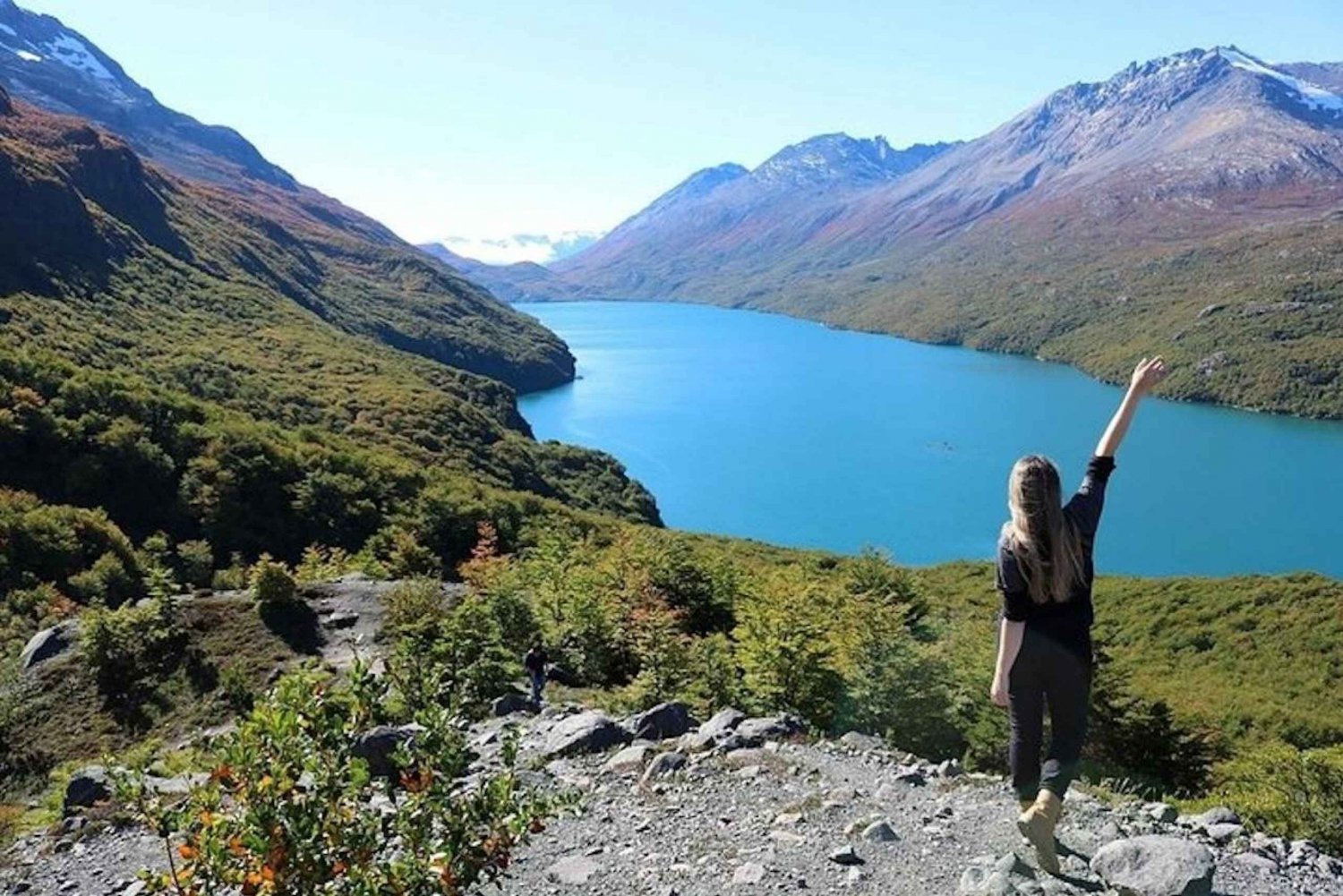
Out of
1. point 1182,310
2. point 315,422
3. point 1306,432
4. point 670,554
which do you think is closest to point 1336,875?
point 670,554

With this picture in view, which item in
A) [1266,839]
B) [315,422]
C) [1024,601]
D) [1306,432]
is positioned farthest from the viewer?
[1306,432]

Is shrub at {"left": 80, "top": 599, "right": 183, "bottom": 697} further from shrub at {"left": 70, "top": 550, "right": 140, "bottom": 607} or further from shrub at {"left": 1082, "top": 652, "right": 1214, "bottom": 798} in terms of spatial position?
shrub at {"left": 1082, "top": 652, "right": 1214, "bottom": 798}

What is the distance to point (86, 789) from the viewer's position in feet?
33.5

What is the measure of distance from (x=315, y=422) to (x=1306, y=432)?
120 metres

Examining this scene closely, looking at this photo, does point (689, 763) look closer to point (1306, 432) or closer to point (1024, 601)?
point (1024, 601)

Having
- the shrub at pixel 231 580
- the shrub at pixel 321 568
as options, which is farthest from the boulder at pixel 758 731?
the shrub at pixel 231 580

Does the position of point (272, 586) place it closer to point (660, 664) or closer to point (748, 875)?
point (660, 664)

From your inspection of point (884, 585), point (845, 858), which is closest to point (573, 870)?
point (845, 858)

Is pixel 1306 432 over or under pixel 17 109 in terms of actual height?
under

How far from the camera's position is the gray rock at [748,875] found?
649 cm

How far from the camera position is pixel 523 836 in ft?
13.9

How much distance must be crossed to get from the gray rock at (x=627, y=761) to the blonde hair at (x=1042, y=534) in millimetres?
5710

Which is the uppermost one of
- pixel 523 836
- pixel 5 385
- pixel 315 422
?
pixel 523 836

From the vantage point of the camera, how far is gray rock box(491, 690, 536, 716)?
13.2 m
